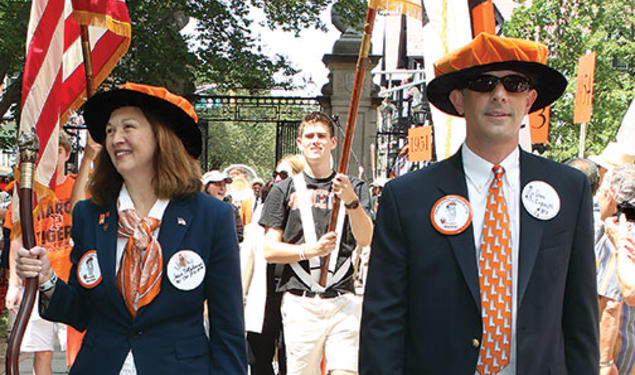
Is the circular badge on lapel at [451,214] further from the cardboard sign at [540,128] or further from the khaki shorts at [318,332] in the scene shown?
the cardboard sign at [540,128]

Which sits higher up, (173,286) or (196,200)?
(196,200)

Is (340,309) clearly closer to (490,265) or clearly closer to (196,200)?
(196,200)

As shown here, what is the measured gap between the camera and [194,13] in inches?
511

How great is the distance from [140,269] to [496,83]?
5.11 feet

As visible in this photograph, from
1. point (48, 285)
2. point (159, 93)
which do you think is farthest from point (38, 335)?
point (159, 93)

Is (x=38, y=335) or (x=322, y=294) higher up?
(x=322, y=294)

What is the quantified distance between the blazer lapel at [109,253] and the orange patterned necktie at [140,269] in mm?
23

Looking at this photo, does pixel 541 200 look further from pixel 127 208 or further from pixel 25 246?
pixel 25 246

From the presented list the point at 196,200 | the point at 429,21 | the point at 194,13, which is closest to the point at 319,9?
the point at 194,13

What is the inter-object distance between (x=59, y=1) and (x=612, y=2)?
65.6ft

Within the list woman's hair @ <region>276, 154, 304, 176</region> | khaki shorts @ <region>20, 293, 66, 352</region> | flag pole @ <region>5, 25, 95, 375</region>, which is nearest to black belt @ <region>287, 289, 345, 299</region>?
woman's hair @ <region>276, 154, 304, 176</region>

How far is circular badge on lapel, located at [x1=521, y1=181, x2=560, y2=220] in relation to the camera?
262cm

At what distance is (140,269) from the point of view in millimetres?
2969

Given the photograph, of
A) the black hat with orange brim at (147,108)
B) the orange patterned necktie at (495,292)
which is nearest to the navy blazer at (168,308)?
the black hat with orange brim at (147,108)
